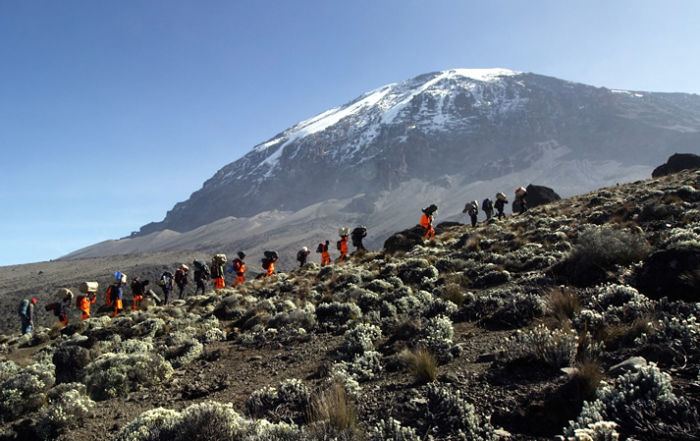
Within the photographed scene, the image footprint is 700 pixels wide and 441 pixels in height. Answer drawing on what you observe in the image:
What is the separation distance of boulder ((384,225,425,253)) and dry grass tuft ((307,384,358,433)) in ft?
58.0

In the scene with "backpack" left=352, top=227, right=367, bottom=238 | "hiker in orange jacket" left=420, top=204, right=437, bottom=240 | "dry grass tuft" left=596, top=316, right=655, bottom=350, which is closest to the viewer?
"dry grass tuft" left=596, top=316, right=655, bottom=350

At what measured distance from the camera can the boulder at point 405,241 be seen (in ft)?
76.7

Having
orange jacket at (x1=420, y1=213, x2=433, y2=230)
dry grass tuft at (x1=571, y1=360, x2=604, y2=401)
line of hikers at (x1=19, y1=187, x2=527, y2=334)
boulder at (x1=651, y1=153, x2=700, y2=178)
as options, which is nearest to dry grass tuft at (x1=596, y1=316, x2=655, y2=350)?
dry grass tuft at (x1=571, y1=360, x2=604, y2=401)

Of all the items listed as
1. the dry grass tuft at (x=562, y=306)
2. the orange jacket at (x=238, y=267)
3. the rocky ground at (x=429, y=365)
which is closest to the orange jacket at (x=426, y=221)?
the orange jacket at (x=238, y=267)

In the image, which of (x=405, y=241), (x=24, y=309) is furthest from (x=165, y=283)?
(x=405, y=241)

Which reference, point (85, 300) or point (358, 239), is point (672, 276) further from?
point (85, 300)

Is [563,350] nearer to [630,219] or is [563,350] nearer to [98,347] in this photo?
[98,347]

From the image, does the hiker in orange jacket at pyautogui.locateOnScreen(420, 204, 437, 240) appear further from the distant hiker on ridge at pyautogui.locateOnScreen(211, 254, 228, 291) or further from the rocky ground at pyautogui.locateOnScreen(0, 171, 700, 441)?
the distant hiker on ridge at pyautogui.locateOnScreen(211, 254, 228, 291)

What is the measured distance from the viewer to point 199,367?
892 cm

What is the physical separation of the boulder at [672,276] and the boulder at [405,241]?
14.9m

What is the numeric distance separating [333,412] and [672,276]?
6063mm

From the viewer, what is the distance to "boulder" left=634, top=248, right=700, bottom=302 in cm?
673

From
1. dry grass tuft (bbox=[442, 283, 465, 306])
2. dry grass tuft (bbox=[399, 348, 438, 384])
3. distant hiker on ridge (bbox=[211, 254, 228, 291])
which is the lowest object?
dry grass tuft (bbox=[442, 283, 465, 306])

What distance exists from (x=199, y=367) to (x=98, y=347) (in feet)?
14.5
